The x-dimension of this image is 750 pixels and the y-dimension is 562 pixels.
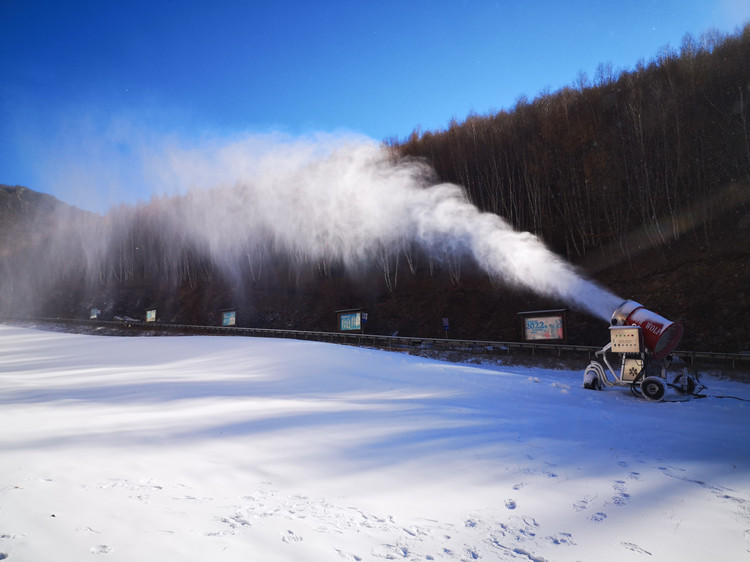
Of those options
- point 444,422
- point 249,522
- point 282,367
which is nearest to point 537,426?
point 444,422

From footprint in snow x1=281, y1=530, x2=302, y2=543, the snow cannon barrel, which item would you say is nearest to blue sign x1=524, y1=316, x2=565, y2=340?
the snow cannon barrel

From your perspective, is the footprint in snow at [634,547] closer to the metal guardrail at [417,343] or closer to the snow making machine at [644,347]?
the snow making machine at [644,347]

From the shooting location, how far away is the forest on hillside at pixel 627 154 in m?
25.0

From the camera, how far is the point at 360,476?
4.19 metres

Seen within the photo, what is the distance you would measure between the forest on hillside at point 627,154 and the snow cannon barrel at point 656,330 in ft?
59.6

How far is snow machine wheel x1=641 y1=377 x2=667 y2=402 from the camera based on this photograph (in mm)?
9000

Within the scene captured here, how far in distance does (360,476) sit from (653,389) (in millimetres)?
8261

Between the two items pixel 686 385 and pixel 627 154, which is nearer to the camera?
pixel 686 385

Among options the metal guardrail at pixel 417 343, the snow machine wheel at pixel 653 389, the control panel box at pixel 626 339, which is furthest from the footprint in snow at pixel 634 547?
the metal guardrail at pixel 417 343

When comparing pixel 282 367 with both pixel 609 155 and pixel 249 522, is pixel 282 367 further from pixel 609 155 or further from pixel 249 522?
pixel 609 155

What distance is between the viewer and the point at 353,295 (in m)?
34.7

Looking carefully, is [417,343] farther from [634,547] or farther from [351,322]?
[634,547]

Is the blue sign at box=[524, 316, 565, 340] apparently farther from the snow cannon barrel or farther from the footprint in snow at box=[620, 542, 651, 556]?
the footprint in snow at box=[620, 542, 651, 556]

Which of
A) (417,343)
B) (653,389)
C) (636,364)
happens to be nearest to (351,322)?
(417,343)
